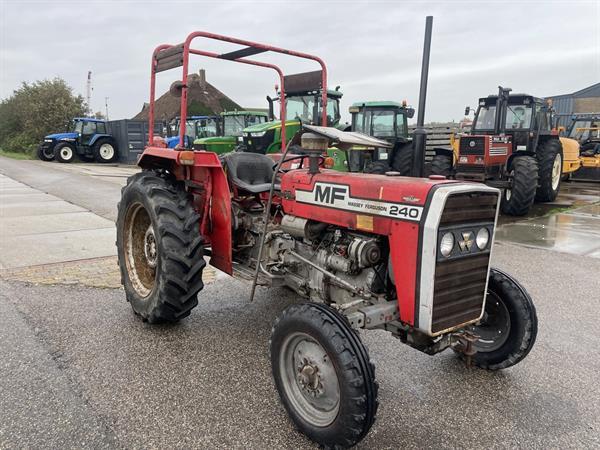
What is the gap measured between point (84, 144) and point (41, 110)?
1305 cm

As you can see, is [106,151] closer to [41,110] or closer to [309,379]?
[41,110]

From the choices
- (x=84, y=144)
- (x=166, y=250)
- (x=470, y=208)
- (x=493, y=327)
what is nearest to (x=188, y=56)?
(x=166, y=250)

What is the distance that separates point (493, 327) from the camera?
2814mm

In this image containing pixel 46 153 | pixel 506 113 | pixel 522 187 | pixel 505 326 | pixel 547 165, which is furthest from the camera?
pixel 46 153

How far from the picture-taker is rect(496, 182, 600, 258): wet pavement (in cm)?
618

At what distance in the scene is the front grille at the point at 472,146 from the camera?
877 cm

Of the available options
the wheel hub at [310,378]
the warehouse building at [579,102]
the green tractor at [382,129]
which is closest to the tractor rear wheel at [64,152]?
the green tractor at [382,129]

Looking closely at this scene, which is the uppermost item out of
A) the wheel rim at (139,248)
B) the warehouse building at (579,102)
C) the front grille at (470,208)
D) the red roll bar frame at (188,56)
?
the warehouse building at (579,102)

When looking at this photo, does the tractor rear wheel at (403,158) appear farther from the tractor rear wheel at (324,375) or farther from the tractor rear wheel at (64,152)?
the tractor rear wheel at (64,152)

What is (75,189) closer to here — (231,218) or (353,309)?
(231,218)

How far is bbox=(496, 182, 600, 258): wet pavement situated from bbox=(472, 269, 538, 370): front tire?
12.0 feet

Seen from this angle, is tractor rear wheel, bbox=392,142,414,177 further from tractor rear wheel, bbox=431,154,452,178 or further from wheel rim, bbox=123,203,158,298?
wheel rim, bbox=123,203,158,298

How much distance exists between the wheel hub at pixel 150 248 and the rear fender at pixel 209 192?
1.32 ft

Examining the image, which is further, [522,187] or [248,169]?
[522,187]
